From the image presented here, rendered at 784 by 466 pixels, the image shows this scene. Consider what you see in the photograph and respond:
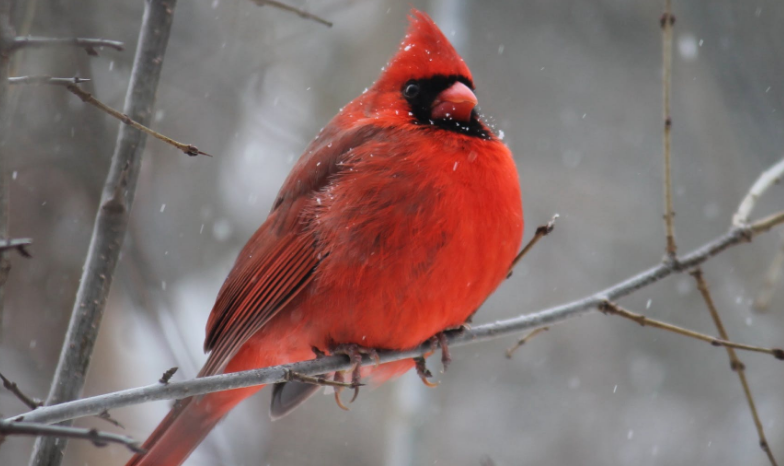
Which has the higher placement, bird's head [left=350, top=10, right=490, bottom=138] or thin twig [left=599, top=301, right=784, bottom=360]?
bird's head [left=350, top=10, right=490, bottom=138]

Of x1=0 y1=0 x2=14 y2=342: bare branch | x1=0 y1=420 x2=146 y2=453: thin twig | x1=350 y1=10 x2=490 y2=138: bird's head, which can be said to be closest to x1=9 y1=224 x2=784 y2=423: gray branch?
x1=0 y1=0 x2=14 y2=342: bare branch

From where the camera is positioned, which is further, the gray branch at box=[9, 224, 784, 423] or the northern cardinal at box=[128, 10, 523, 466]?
the northern cardinal at box=[128, 10, 523, 466]

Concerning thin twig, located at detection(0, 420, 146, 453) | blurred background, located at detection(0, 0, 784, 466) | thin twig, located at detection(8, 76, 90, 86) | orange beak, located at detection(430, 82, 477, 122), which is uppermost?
thin twig, located at detection(8, 76, 90, 86)

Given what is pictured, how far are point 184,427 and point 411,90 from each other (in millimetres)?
1283

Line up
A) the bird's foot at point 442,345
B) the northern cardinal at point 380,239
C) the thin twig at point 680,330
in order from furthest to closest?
1. the bird's foot at point 442,345
2. the northern cardinal at point 380,239
3. the thin twig at point 680,330

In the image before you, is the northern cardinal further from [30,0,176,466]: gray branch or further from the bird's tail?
[30,0,176,466]: gray branch

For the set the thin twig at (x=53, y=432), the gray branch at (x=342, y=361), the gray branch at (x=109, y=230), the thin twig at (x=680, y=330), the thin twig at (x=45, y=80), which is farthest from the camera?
the gray branch at (x=109, y=230)

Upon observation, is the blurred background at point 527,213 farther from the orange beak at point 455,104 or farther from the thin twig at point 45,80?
the thin twig at point 45,80

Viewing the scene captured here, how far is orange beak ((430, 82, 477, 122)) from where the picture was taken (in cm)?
229

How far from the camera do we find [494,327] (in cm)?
207

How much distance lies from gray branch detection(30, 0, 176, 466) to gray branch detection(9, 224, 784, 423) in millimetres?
307

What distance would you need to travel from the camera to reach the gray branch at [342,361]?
1479 millimetres

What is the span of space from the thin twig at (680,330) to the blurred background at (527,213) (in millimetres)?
2144

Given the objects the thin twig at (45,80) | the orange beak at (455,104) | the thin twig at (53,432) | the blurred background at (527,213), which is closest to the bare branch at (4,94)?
the thin twig at (45,80)
